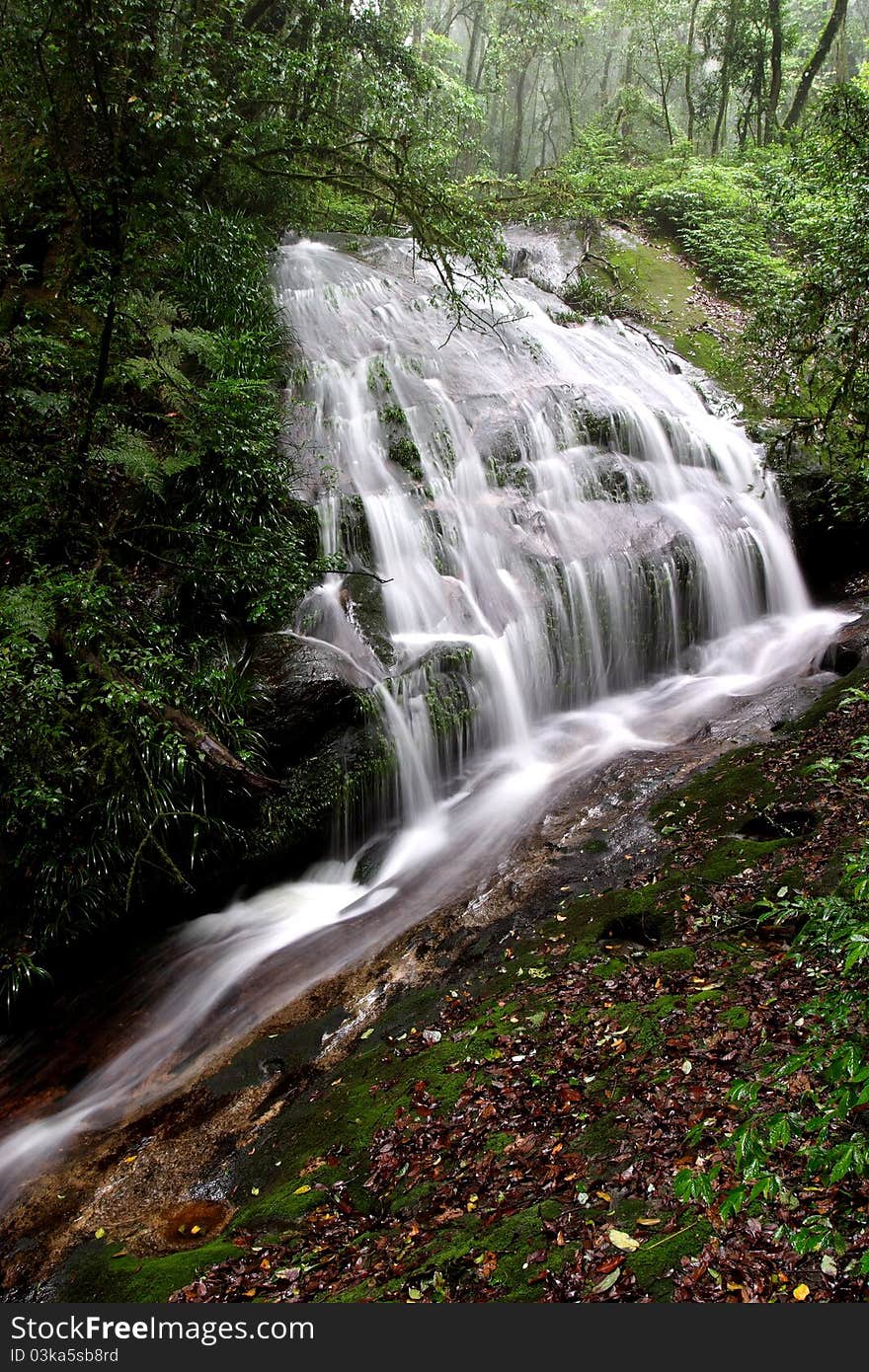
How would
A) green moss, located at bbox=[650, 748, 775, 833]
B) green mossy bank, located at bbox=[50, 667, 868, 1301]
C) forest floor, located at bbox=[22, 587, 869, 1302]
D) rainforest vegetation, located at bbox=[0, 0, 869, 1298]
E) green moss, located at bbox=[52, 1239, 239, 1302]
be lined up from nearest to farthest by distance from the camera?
1. forest floor, located at bbox=[22, 587, 869, 1302]
2. green mossy bank, located at bbox=[50, 667, 868, 1301]
3. green moss, located at bbox=[52, 1239, 239, 1302]
4. green moss, located at bbox=[650, 748, 775, 833]
5. rainforest vegetation, located at bbox=[0, 0, 869, 1298]

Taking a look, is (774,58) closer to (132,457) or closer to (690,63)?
(690,63)

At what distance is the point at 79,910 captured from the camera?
19.6ft

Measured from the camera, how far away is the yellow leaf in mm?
2518

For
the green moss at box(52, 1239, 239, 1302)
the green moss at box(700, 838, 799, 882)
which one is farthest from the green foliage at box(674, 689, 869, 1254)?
the green moss at box(52, 1239, 239, 1302)

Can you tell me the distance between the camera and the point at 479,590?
372 inches

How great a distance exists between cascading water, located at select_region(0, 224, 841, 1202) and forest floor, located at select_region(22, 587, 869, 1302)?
1413 mm

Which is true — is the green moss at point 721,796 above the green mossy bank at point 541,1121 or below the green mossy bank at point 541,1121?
above

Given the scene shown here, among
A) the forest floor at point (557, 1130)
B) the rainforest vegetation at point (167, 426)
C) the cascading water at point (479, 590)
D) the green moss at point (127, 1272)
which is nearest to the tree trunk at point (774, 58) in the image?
the cascading water at point (479, 590)

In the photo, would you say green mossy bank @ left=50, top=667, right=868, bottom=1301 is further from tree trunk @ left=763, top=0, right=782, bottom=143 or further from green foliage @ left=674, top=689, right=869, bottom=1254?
tree trunk @ left=763, top=0, right=782, bottom=143

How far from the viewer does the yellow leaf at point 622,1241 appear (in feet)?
8.26

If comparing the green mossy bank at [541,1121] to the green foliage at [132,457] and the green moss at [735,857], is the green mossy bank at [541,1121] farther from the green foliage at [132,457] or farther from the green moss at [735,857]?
the green foliage at [132,457]

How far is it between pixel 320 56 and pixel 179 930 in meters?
10.1

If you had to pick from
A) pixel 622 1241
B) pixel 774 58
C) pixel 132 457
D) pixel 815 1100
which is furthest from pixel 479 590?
pixel 774 58

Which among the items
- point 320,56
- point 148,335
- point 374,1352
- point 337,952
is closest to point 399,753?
point 337,952
